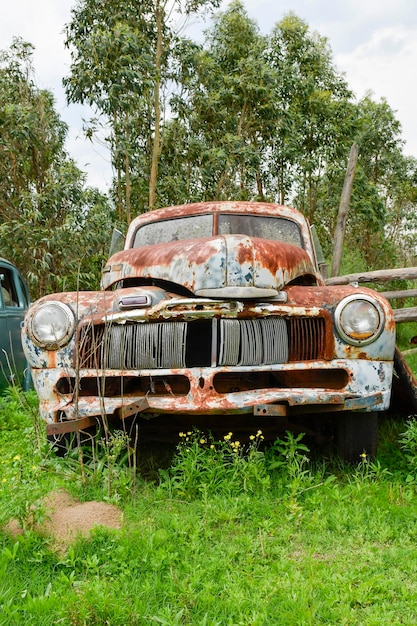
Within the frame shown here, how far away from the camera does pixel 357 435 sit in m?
3.62

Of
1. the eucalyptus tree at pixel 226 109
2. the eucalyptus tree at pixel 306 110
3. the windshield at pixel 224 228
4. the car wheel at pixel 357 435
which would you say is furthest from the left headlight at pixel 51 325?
the eucalyptus tree at pixel 306 110

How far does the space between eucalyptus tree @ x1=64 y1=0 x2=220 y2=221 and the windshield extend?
22.2 feet

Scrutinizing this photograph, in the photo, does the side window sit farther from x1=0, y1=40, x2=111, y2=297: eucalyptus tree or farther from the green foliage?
the green foliage

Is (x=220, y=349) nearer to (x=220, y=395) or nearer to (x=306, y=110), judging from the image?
(x=220, y=395)

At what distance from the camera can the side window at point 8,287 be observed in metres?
6.82

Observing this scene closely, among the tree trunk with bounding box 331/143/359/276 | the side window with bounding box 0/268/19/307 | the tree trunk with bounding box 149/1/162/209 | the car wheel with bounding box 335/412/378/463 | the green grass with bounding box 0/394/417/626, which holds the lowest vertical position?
the green grass with bounding box 0/394/417/626

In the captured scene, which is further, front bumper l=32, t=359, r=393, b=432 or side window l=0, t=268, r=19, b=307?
side window l=0, t=268, r=19, b=307

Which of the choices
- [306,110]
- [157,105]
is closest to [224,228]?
[157,105]

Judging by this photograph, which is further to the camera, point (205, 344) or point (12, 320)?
point (12, 320)

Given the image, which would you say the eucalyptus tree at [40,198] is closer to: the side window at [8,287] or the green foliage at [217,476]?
the side window at [8,287]

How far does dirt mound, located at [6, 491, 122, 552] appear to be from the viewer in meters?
2.77

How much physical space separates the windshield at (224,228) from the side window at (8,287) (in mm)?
2334

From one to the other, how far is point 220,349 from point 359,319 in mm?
791

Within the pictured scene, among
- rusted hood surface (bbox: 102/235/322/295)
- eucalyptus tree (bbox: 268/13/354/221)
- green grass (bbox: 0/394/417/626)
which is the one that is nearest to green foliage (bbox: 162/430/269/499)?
green grass (bbox: 0/394/417/626)
